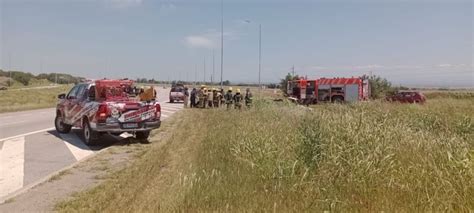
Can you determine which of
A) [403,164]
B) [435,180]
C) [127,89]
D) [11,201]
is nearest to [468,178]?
[435,180]

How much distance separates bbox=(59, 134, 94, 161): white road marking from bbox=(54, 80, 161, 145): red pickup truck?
29 centimetres

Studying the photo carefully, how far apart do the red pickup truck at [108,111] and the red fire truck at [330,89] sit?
85.2 feet

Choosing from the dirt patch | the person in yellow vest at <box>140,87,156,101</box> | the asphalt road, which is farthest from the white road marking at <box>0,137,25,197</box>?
the person in yellow vest at <box>140,87,156,101</box>

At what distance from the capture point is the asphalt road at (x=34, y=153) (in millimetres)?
8128

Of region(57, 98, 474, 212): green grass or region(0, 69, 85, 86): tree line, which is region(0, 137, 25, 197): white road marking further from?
region(0, 69, 85, 86): tree line

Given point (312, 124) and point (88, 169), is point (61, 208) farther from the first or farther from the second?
point (312, 124)

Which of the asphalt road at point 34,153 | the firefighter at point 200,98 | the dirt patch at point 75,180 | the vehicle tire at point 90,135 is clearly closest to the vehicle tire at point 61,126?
the asphalt road at point 34,153

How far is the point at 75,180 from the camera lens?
25.6 feet

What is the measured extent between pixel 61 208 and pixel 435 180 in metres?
4.83

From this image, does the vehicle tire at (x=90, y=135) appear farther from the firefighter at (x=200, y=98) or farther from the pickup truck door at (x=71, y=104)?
the firefighter at (x=200, y=98)

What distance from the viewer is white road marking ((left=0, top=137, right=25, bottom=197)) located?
7.51 meters

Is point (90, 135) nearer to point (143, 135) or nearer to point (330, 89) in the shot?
point (143, 135)

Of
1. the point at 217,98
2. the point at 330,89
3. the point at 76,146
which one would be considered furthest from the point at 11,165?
the point at 330,89

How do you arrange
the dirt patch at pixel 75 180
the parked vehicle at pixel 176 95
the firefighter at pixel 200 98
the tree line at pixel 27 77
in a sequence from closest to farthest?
1. the dirt patch at pixel 75 180
2. the firefighter at pixel 200 98
3. the parked vehicle at pixel 176 95
4. the tree line at pixel 27 77
